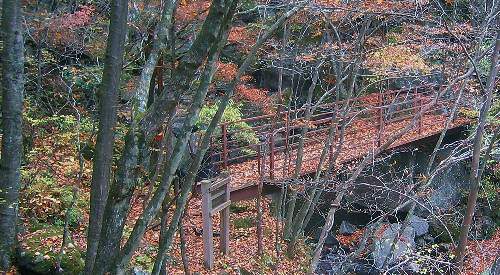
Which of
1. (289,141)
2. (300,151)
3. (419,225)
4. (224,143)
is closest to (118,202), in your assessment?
(224,143)

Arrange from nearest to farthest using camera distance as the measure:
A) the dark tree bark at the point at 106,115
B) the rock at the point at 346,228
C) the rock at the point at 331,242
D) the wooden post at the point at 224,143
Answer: the dark tree bark at the point at 106,115 < the wooden post at the point at 224,143 < the rock at the point at 331,242 < the rock at the point at 346,228

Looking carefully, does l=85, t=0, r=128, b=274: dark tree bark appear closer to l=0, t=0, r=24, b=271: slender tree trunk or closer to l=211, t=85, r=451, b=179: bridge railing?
l=0, t=0, r=24, b=271: slender tree trunk

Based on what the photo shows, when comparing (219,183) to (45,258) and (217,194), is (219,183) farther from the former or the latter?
(45,258)

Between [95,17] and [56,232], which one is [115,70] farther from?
[95,17]

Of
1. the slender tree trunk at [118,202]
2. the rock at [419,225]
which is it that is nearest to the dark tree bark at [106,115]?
the slender tree trunk at [118,202]

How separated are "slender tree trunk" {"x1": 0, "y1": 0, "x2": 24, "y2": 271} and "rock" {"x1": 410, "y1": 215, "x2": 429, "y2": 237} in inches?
426

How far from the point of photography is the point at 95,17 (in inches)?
415

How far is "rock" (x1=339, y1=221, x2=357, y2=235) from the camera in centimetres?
1292

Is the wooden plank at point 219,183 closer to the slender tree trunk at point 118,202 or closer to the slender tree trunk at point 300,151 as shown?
the slender tree trunk at point 300,151

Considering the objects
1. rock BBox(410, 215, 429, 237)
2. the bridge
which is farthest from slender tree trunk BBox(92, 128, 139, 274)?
rock BBox(410, 215, 429, 237)

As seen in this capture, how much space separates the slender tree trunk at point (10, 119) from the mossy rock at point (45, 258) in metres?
0.20

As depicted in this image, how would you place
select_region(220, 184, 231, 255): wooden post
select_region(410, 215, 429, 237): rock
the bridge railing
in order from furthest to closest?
select_region(410, 215, 429, 237): rock < the bridge railing < select_region(220, 184, 231, 255): wooden post

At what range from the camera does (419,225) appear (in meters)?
13.3

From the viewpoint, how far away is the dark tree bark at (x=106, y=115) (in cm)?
401
